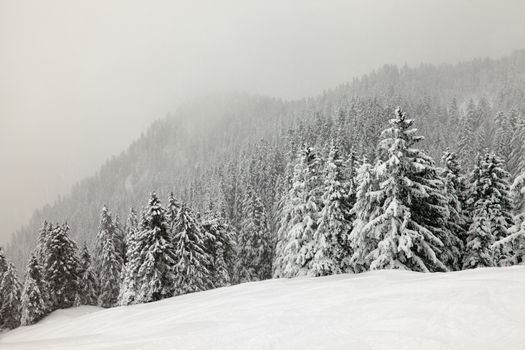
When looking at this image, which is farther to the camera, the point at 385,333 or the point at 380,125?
the point at 380,125

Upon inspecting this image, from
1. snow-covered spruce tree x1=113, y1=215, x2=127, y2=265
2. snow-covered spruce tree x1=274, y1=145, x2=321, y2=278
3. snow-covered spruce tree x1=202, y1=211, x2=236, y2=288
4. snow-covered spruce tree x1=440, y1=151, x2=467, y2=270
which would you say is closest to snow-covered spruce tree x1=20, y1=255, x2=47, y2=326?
snow-covered spruce tree x1=113, y1=215, x2=127, y2=265

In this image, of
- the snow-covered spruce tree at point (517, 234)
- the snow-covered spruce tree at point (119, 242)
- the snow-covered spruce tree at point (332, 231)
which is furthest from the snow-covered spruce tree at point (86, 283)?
the snow-covered spruce tree at point (517, 234)

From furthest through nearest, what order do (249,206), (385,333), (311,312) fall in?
1. (249,206)
2. (311,312)
3. (385,333)

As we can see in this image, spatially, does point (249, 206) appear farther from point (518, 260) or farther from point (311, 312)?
point (311, 312)

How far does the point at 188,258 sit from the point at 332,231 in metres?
16.2

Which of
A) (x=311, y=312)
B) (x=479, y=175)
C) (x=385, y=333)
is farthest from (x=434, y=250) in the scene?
(x=385, y=333)

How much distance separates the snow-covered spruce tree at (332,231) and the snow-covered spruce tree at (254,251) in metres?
23.4

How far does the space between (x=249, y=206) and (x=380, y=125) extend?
240 ft

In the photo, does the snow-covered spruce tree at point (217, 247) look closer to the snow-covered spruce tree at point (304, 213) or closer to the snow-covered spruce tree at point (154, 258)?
the snow-covered spruce tree at point (154, 258)

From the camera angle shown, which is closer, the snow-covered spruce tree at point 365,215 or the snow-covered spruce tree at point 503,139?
the snow-covered spruce tree at point 365,215

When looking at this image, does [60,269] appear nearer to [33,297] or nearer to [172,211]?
[33,297]

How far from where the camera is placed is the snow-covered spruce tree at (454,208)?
2636 centimetres

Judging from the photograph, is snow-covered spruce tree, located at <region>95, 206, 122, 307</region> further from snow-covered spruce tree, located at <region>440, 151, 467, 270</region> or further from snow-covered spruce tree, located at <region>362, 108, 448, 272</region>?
snow-covered spruce tree, located at <region>440, 151, 467, 270</region>

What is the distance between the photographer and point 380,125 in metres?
113
